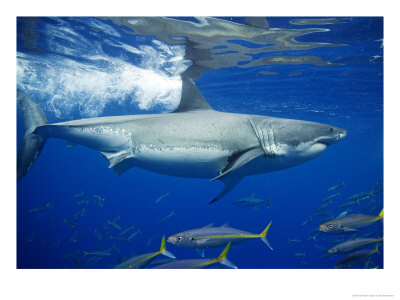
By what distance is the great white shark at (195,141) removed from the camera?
3546 millimetres

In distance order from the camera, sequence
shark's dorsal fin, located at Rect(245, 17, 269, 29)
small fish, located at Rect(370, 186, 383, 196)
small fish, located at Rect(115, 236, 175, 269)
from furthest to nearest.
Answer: small fish, located at Rect(370, 186, 383, 196) → shark's dorsal fin, located at Rect(245, 17, 269, 29) → small fish, located at Rect(115, 236, 175, 269)

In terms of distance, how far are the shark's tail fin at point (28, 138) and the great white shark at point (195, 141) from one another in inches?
0.6

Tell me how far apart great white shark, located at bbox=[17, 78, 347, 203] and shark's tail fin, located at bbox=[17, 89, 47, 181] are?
0.05 feet

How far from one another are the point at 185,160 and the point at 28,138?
2986 mm

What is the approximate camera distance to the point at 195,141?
384cm

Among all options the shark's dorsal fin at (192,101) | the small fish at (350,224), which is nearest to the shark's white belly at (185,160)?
the shark's dorsal fin at (192,101)

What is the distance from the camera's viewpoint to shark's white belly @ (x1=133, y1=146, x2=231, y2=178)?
3779mm

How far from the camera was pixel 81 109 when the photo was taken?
22.6m

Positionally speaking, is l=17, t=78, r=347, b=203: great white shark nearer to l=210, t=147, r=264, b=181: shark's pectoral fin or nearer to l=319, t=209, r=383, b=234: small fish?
l=210, t=147, r=264, b=181: shark's pectoral fin

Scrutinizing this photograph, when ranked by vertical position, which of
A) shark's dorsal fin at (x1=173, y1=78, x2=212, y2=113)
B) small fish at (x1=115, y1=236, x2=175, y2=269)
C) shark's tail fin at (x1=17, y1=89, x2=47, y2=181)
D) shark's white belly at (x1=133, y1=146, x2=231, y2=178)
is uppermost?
shark's dorsal fin at (x1=173, y1=78, x2=212, y2=113)

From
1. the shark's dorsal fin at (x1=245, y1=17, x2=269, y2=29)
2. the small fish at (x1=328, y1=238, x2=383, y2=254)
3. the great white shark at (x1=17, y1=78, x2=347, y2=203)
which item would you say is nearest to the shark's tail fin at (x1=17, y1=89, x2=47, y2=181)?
the great white shark at (x1=17, y1=78, x2=347, y2=203)

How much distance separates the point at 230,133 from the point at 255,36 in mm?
5913
